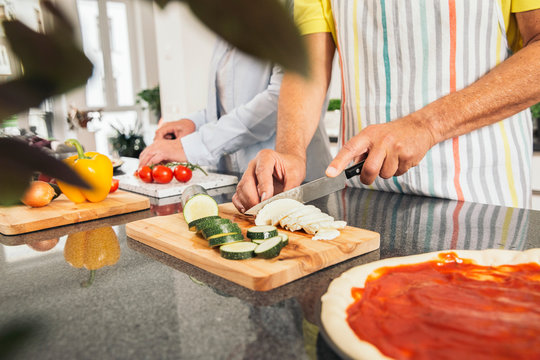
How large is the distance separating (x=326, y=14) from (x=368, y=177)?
0.73 m

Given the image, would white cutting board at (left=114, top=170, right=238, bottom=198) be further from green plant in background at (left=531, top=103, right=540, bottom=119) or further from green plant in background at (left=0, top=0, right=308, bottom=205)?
green plant in background at (left=531, top=103, right=540, bottom=119)

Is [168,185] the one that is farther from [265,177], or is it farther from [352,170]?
[352,170]

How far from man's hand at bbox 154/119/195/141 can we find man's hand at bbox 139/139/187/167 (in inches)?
7.4

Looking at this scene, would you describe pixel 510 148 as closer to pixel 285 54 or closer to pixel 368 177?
pixel 368 177

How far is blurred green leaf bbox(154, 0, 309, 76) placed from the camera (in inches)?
4.5

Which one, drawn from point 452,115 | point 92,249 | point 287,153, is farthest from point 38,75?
point 287,153

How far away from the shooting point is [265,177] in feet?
4.41

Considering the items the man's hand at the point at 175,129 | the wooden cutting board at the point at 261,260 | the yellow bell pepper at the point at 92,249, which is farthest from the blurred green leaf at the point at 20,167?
the man's hand at the point at 175,129

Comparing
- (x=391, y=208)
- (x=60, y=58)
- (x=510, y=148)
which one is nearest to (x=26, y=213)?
(x=391, y=208)

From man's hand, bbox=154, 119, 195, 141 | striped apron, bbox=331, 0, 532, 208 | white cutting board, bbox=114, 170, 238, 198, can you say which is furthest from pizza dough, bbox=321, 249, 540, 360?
man's hand, bbox=154, 119, 195, 141

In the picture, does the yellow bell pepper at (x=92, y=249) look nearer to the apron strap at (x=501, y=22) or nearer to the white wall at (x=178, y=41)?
the white wall at (x=178, y=41)

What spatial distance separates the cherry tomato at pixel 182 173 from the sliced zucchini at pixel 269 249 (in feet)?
3.47

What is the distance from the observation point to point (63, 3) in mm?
116

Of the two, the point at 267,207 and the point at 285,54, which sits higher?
the point at 285,54
